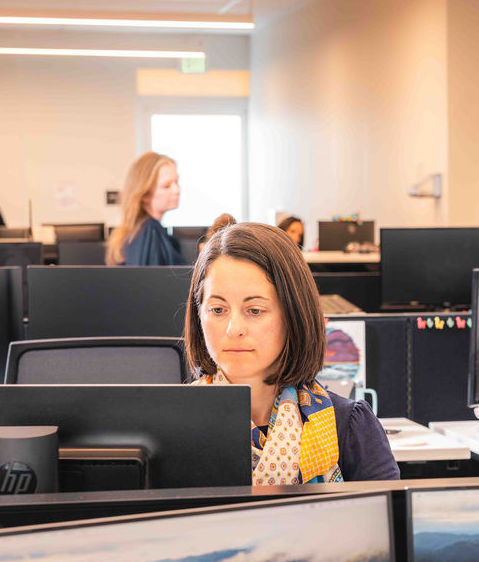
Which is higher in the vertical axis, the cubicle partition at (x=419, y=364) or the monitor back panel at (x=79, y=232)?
the monitor back panel at (x=79, y=232)

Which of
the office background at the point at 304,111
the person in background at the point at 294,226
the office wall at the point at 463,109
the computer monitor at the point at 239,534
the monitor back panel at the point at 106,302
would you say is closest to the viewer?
the computer monitor at the point at 239,534

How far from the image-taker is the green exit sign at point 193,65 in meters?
10.5

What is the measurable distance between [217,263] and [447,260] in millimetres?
3101

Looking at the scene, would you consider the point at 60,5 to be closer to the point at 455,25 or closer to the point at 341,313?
the point at 455,25

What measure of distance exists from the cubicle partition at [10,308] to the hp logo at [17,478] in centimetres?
168

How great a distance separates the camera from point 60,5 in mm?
8539

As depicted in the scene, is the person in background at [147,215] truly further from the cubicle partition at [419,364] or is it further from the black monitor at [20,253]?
the black monitor at [20,253]

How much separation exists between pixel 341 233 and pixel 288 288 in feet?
20.0

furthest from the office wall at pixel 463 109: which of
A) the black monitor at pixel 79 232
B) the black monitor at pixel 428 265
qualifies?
the black monitor at pixel 79 232

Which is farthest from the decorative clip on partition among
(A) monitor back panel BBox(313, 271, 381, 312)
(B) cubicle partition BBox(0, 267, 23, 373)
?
(B) cubicle partition BBox(0, 267, 23, 373)

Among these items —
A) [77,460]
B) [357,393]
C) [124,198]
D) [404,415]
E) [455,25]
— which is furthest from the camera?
[455,25]

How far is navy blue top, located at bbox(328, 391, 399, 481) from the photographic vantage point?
4.13 ft

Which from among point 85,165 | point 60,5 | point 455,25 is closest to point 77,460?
point 455,25

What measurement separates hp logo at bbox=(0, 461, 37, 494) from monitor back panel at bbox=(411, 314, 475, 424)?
7.16ft
